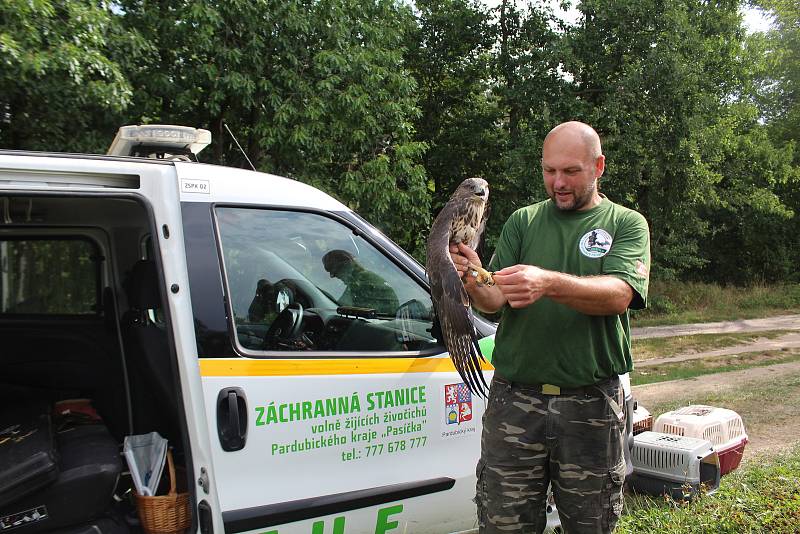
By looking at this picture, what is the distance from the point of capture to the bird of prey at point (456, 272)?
220 cm

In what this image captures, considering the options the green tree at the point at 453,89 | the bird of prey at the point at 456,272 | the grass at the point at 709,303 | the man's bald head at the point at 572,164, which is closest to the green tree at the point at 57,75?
the bird of prey at the point at 456,272

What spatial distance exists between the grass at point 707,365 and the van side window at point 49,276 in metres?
6.73

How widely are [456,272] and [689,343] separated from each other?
36.9ft

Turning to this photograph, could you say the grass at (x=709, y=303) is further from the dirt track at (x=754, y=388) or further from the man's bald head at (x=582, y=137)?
the man's bald head at (x=582, y=137)

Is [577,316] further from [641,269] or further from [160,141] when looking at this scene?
[160,141]

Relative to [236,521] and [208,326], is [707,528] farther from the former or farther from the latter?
[208,326]

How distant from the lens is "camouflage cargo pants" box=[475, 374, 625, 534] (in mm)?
2365

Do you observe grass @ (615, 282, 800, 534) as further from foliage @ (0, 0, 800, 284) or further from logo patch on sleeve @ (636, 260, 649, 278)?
foliage @ (0, 0, 800, 284)

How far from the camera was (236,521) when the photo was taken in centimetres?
235

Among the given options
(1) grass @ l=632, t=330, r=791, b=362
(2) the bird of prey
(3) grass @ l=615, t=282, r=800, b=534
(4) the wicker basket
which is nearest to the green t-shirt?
(2) the bird of prey

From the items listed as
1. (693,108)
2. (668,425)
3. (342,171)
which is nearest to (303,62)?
(342,171)

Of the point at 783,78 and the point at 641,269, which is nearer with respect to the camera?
the point at 641,269

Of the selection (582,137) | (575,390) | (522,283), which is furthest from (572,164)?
(575,390)

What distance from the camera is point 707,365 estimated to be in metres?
9.73
